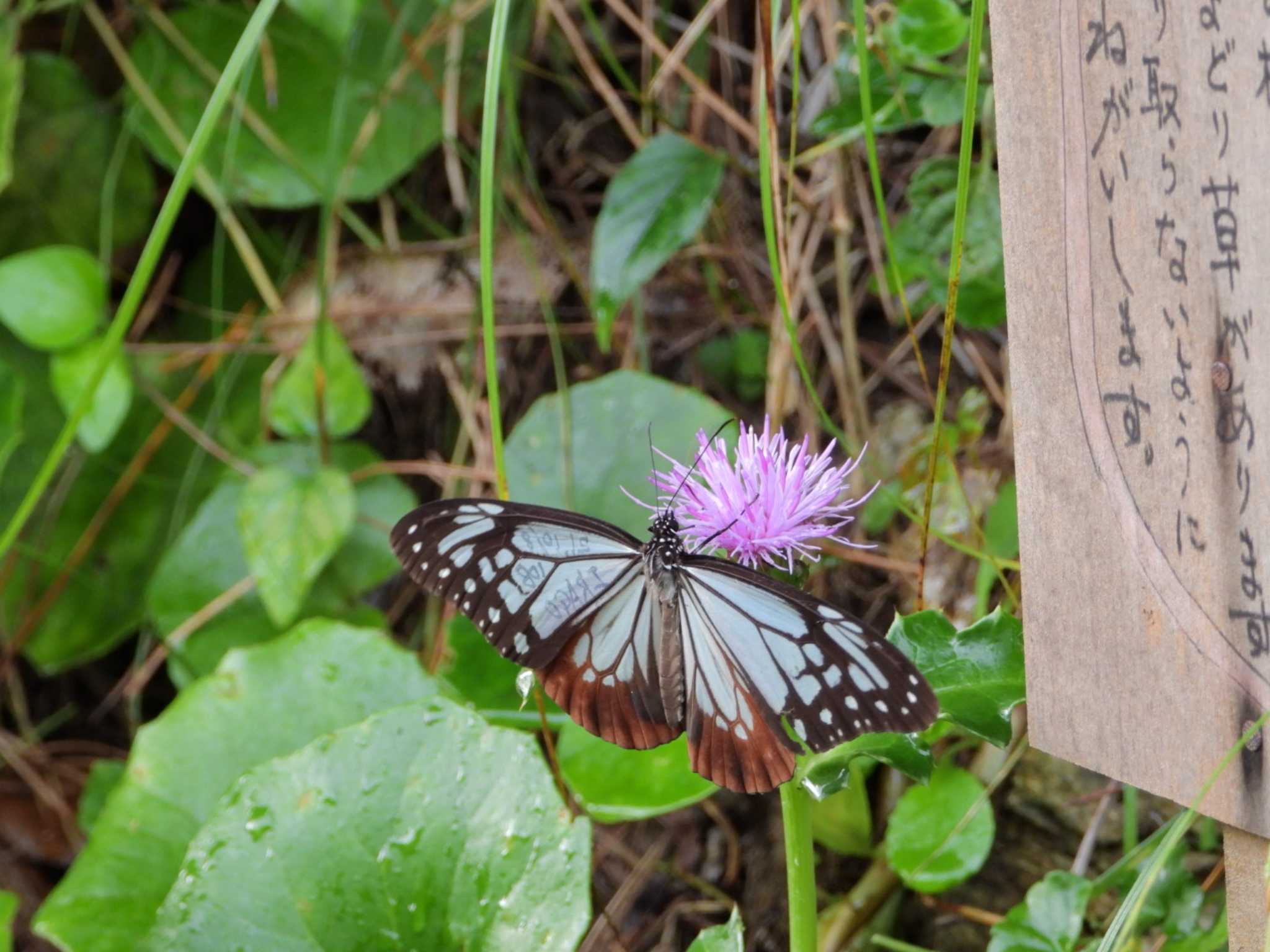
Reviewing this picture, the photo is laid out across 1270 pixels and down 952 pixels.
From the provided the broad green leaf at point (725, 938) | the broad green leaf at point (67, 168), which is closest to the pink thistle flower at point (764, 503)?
the broad green leaf at point (725, 938)

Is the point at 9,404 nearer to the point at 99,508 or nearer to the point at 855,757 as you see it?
the point at 99,508

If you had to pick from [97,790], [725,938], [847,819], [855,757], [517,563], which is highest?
[517,563]

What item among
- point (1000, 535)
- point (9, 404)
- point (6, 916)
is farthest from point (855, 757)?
point (9, 404)

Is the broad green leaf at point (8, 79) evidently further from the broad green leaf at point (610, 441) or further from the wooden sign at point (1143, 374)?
the wooden sign at point (1143, 374)

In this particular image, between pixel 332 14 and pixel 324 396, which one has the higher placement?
pixel 332 14

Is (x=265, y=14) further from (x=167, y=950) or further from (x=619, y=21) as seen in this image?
(x=619, y=21)

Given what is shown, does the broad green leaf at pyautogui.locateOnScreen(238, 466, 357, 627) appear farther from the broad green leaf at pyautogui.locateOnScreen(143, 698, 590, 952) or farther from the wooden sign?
the wooden sign
